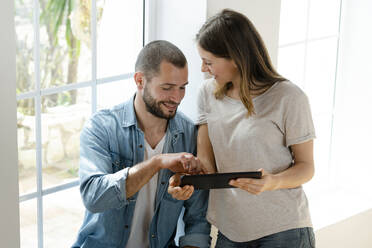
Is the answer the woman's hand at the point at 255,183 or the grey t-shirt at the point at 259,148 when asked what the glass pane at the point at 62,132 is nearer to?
the grey t-shirt at the point at 259,148

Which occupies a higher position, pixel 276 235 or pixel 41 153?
pixel 41 153

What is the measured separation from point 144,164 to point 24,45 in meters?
0.72

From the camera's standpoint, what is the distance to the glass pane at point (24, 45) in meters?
2.54

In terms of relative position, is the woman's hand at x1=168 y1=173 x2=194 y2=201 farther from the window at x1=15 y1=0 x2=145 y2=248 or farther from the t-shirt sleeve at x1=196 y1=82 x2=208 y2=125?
the window at x1=15 y1=0 x2=145 y2=248

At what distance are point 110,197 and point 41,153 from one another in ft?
1.72

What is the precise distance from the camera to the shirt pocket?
8.52ft

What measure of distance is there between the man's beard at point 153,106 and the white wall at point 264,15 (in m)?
0.61

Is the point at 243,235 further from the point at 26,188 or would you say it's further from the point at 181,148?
the point at 26,188

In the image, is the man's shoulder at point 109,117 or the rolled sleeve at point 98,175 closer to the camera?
the rolled sleeve at point 98,175

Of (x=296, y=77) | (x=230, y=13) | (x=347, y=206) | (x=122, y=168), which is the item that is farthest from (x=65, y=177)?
(x=347, y=206)

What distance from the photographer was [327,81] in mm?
3939

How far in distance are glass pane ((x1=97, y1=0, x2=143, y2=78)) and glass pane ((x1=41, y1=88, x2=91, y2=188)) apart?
0.58ft

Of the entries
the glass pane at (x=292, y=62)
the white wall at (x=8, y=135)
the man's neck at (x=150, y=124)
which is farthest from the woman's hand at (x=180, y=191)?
the glass pane at (x=292, y=62)

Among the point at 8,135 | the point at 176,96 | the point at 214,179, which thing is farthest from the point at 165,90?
the point at 8,135
